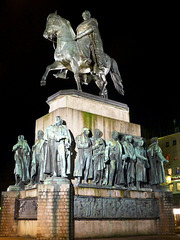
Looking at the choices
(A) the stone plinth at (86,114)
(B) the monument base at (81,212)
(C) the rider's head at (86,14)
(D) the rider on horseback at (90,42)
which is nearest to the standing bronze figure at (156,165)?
(B) the monument base at (81,212)

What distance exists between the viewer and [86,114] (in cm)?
1538

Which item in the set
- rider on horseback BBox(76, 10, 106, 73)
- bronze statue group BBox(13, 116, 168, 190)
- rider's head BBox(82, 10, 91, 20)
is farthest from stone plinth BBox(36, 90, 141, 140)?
rider's head BBox(82, 10, 91, 20)

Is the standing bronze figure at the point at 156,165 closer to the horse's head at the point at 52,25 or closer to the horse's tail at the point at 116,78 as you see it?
the horse's tail at the point at 116,78

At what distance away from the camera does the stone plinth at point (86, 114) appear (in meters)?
14.9

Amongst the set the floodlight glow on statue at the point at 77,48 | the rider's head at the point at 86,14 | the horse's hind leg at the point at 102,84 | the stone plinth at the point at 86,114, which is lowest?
the stone plinth at the point at 86,114

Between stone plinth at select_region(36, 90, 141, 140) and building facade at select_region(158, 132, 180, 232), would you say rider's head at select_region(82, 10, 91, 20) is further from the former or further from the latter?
building facade at select_region(158, 132, 180, 232)

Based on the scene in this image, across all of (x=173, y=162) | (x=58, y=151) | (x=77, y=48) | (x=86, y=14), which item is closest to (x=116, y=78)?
(x=77, y=48)

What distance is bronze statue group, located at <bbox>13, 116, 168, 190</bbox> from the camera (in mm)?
13336

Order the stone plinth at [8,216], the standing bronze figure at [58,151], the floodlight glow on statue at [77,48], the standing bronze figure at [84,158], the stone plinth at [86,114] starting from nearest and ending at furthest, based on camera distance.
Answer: the standing bronze figure at [58,151], the standing bronze figure at [84,158], the stone plinth at [8,216], the stone plinth at [86,114], the floodlight glow on statue at [77,48]

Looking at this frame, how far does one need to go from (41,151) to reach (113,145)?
3.43 meters

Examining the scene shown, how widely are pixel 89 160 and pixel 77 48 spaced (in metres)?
6.48

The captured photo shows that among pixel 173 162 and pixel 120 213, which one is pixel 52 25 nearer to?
pixel 120 213

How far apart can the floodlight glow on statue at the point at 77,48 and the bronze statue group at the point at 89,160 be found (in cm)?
355

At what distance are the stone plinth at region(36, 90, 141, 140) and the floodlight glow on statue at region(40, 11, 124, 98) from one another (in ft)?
3.33
